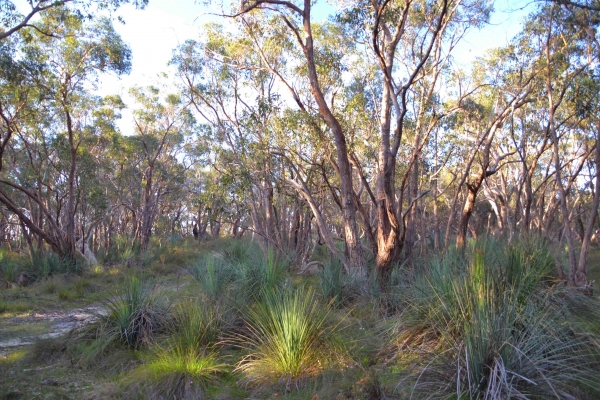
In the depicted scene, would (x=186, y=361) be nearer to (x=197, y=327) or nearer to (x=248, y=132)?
(x=197, y=327)

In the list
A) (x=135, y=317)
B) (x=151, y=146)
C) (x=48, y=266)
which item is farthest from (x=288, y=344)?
(x=151, y=146)

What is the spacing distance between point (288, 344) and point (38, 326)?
5.78 meters

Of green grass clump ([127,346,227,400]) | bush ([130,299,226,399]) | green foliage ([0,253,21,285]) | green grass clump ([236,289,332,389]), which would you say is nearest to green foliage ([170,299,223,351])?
bush ([130,299,226,399])

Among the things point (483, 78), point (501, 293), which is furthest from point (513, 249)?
point (483, 78)

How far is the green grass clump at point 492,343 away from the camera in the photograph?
393 cm

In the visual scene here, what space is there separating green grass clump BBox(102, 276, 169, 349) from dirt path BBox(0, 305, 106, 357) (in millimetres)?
409

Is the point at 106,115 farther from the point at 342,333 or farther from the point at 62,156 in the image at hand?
the point at 342,333

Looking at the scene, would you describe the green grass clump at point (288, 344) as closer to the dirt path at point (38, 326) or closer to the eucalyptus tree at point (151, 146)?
the dirt path at point (38, 326)

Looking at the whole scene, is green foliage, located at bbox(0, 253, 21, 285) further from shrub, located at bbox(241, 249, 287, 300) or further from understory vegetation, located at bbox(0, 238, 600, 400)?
shrub, located at bbox(241, 249, 287, 300)

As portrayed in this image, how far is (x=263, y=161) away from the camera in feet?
48.4

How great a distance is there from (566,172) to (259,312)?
2295cm

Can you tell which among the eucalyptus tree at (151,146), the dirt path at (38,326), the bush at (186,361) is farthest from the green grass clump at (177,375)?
the eucalyptus tree at (151,146)

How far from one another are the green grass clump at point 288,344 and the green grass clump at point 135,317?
1664mm

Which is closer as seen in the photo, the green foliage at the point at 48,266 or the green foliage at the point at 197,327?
the green foliage at the point at 197,327
